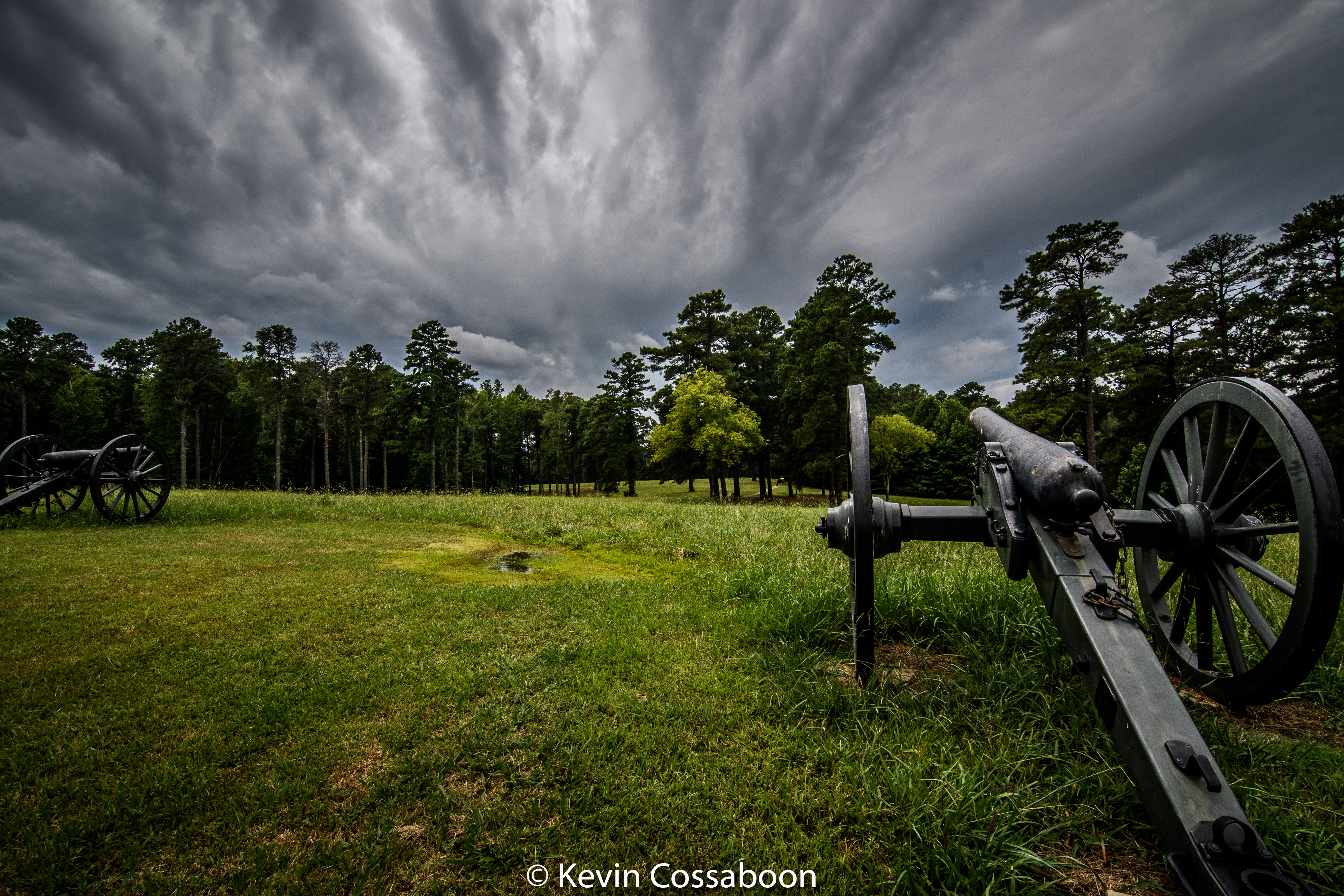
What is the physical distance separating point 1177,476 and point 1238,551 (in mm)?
707

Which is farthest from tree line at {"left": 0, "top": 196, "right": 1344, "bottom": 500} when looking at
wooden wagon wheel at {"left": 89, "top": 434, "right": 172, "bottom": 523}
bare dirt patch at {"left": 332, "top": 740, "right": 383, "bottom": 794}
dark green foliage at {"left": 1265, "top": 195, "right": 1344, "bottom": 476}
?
bare dirt patch at {"left": 332, "top": 740, "right": 383, "bottom": 794}

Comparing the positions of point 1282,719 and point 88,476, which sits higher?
point 88,476

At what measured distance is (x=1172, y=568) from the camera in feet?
10.2

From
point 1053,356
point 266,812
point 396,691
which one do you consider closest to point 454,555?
point 396,691

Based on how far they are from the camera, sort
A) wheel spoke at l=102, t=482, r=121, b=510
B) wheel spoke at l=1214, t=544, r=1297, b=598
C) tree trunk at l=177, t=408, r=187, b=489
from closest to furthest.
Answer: wheel spoke at l=1214, t=544, r=1297, b=598 < wheel spoke at l=102, t=482, r=121, b=510 < tree trunk at l=177, t=408, r=187, b=489

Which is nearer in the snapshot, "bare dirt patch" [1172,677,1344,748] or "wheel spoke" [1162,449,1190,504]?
"bare dirt patch" [1172,677,1344,748]

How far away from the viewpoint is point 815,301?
74.2 ft

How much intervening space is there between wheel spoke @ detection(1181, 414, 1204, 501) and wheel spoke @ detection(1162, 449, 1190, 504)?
15mm

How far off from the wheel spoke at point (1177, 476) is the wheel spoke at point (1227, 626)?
0.54 metres

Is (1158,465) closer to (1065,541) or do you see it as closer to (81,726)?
(1065,541)

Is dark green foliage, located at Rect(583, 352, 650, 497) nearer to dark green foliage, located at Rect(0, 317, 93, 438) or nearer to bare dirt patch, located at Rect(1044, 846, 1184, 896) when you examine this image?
bare dirt patch, located at Rect(1044, 846, 1184, 896)

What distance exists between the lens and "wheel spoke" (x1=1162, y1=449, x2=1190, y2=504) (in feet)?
9.94

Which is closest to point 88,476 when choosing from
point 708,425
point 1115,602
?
point 1115,602

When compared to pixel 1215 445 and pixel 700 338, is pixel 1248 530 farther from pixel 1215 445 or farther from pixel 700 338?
pixel 700 338
